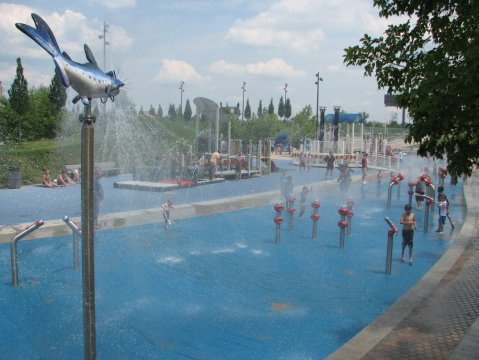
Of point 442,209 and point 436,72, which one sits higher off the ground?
point 436,72

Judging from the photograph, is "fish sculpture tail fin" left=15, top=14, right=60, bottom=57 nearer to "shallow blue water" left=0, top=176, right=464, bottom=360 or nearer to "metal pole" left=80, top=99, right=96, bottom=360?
"metal pole" left=80, top=99, right=96, bottom=360

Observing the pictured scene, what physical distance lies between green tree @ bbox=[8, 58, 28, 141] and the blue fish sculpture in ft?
105

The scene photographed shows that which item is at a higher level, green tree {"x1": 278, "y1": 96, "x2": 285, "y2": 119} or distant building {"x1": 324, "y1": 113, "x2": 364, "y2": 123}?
green tree {"x1": 278, "y1": 96, "x2": 285, "y2": 119}

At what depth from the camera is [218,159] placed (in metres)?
28.6

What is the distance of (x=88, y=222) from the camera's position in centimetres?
407

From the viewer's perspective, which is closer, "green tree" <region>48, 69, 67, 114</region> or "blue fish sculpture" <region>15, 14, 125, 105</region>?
"blue fish sculpture" <region>15, 14, 125, 105</region>

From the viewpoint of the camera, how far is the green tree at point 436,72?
5.33 m

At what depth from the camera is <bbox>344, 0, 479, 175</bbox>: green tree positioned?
533 centimetres

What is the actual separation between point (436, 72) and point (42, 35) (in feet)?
13.3

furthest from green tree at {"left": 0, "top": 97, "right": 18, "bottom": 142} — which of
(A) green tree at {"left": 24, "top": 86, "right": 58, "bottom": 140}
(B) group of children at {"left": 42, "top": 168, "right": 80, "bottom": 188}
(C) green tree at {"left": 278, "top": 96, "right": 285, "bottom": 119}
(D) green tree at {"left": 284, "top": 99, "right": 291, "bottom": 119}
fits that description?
(C) green tree at {"left": 278, "top": 96, "right": 285, "bottom": 119}

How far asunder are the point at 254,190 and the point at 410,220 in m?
13.1

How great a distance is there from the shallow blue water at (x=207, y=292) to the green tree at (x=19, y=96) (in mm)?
23973

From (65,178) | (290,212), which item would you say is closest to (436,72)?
(290,212)

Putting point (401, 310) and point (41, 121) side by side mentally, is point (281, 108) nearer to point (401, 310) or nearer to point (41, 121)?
point (41, 121)
